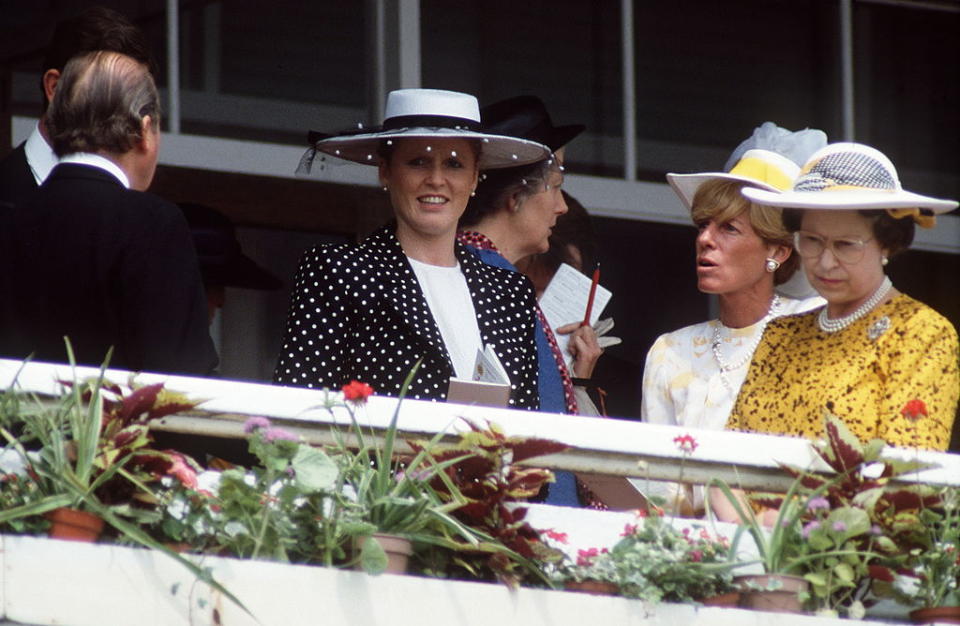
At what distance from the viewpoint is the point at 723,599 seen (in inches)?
132

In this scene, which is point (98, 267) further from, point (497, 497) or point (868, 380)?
point (868, 380)

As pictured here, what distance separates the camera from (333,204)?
7.00 metres

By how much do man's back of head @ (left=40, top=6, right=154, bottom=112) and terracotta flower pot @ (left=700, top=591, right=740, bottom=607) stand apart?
1716mm

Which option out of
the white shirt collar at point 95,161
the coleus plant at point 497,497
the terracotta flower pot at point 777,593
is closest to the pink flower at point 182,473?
the coleus plant at point 497,497

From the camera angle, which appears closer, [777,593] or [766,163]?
[777,593]

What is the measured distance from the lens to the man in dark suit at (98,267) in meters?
3.59

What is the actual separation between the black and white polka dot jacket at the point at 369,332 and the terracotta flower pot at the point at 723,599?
3.22ft

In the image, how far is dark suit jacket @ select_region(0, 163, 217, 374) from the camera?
11.8 feet

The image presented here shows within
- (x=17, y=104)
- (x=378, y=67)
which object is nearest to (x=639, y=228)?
(x=378, y=67)

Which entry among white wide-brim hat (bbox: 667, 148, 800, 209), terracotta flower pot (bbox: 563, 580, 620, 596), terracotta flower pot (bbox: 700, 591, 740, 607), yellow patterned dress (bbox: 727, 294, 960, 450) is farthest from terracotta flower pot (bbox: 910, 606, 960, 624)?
white wide-brim hat (bbox: 667, 148, 800, 209)

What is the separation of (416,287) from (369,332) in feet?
0.59

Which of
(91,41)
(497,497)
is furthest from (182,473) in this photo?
(91,41)

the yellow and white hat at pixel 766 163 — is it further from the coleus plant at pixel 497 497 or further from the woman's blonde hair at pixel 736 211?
the coleus plant at pixel 497 497

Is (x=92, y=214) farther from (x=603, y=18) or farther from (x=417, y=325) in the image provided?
(x=603, y=18)
